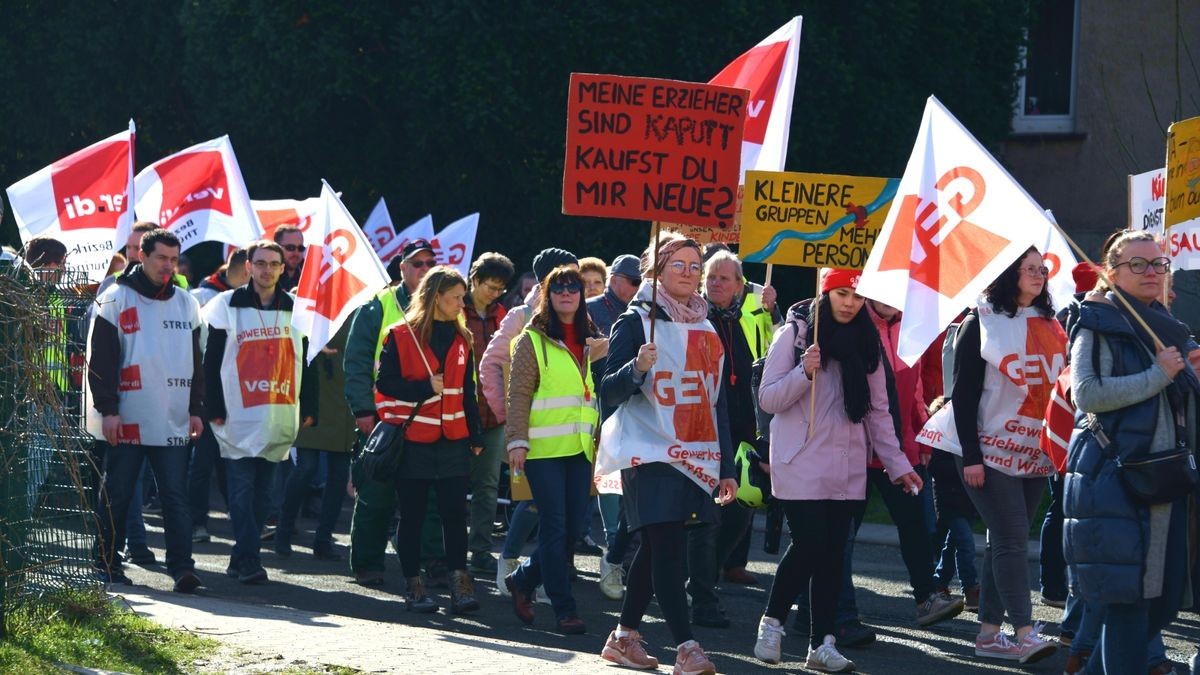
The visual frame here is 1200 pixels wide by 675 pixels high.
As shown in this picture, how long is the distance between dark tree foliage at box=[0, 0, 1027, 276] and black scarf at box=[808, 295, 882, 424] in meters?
9.46

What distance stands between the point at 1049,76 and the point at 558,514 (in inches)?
596

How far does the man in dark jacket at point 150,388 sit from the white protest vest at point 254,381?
0.58 metres

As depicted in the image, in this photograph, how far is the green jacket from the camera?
33.6 feet

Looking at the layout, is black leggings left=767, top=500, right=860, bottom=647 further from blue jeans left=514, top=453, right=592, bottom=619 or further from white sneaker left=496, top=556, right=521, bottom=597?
white sneaker left=496, top=556, right=521, bottom=597


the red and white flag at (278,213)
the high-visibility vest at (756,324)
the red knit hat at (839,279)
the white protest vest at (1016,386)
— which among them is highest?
the red and white flag at (278,213)

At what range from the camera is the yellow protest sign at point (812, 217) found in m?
8.62

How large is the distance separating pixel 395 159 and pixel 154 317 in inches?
399

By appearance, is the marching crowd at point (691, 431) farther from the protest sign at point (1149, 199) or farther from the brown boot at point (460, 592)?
the protest sign at point (1149, 199)

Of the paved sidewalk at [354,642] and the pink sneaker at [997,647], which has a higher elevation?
the pink sneaker at [997,647]

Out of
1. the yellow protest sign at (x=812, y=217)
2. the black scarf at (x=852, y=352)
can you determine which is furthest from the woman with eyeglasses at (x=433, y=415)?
the black scarf at (x=852, y=352)

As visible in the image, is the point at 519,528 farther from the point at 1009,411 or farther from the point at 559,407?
the point at 1009,411

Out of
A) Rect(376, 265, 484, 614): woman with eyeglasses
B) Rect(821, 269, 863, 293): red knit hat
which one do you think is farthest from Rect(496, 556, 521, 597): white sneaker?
Rect(821, 269, 863, 293): red knit hat

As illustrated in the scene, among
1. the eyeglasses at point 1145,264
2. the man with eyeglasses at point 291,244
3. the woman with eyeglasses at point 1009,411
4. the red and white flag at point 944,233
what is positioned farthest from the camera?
the man with eyeglasses at point 291,244

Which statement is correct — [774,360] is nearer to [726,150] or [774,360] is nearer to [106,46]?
[726,150]
